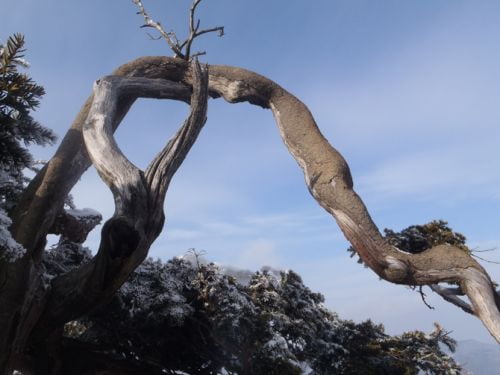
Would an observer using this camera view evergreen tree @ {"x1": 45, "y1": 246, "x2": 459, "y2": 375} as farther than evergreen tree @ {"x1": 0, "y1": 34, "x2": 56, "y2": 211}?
Yes

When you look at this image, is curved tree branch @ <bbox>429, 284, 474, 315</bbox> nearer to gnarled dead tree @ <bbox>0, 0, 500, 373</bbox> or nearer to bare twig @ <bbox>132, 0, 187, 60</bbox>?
gnarled dead tree @ <bbox>0, 0, 500, 373</bbox>

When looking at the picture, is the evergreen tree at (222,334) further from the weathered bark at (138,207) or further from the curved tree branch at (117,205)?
the curved tree branch at (117,205)

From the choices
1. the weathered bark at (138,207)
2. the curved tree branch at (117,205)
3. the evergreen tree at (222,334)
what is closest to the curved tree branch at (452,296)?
the weathered bark at (138,207)

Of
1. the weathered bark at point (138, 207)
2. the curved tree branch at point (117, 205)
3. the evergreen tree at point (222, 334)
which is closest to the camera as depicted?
the weathered bark at point (138, 207)

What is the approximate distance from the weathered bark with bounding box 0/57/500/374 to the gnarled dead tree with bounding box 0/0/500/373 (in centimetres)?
1

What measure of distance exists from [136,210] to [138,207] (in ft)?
0.13

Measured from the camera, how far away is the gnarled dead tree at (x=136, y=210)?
407 cm

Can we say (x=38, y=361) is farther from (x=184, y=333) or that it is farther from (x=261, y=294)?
(x=261, y=294)

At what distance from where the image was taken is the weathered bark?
4.05 meters

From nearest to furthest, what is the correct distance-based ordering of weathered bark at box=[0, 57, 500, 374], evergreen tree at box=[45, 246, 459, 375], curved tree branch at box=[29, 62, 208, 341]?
weathered bark at box=[0, 57, 500, 374] < curved tree branch at box=[29, 62, 208, 341] < evergreen tree at box=[45, 246, 459, 375]

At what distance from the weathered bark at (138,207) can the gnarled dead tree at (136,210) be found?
1 centimetres

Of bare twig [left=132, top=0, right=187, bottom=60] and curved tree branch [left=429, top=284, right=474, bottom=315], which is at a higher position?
bare twig [left=132, top=0, right=187, bottom=60]

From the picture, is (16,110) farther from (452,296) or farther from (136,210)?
(452,296)

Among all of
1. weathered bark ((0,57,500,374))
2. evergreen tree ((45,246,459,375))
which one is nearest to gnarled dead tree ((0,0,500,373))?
weathered bark ((0,57,500,374))
